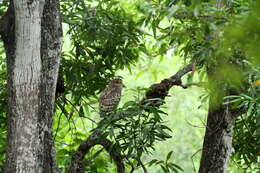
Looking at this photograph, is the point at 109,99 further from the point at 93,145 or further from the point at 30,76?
the point at 30,76

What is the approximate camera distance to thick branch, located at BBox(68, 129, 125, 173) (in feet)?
8.98

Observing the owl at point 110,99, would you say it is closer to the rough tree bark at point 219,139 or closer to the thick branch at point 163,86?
the thick branch at point 163,86

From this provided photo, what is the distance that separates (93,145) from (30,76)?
69cm

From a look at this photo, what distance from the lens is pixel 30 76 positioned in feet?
7.43

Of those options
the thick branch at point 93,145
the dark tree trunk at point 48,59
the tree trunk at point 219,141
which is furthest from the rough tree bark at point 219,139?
the dark tree trunk at point 48,59

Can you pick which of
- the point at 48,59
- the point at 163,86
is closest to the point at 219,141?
the point at 163,86

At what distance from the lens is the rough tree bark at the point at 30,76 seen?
225 cm

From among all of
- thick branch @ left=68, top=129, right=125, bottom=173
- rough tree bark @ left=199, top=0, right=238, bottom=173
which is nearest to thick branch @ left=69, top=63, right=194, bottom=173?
thick branch @ left=68, top=129, right=125, bottom=173

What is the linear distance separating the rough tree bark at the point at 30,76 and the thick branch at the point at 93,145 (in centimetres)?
38

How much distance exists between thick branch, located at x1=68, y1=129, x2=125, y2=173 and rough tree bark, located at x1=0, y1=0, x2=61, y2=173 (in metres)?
0.38

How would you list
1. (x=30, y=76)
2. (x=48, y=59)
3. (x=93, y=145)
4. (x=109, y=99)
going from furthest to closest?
(x=93, y=145) → (x=109, y=99) → (x=48, y=59) → (x=30, y=76)

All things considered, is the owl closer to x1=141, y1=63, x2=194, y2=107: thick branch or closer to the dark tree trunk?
x1=141, y1=63, x2=194, y2=107: thick branch

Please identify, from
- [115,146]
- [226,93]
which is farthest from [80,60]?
[226,93]

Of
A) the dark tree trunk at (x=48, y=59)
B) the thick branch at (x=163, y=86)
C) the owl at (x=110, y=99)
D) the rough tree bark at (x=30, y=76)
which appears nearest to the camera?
the rough tree bark at (x=30, y=76)
